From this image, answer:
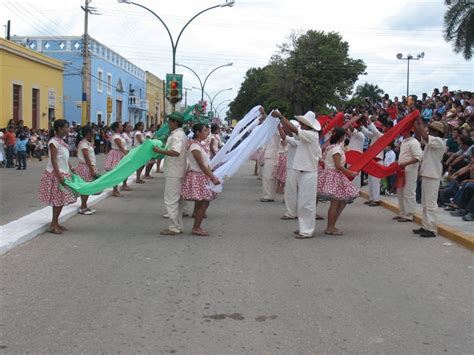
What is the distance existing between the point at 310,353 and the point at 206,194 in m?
4.47

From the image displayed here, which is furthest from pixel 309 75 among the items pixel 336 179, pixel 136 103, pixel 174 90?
pixel 336 179

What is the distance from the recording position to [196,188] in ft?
27.7

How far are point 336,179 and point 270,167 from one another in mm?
4275

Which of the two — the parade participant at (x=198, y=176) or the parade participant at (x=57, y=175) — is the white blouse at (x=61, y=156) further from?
the parade participant at (x=198, y=176)

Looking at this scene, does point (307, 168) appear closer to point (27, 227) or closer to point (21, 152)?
point (27, 227)

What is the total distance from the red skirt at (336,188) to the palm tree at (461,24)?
15379 millimetres

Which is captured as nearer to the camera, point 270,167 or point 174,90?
point 270,167

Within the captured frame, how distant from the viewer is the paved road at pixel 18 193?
10.8m

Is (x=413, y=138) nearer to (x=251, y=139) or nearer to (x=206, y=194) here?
(x=251, y=139)

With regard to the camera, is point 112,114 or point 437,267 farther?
point 112,114

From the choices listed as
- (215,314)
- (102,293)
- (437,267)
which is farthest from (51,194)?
(437,267)

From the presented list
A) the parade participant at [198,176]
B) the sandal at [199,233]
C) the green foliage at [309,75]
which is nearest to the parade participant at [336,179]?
the parade participant at [198,176]

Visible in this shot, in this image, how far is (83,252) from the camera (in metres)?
7.51

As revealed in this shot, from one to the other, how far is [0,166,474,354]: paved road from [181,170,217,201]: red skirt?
671 millimetres
